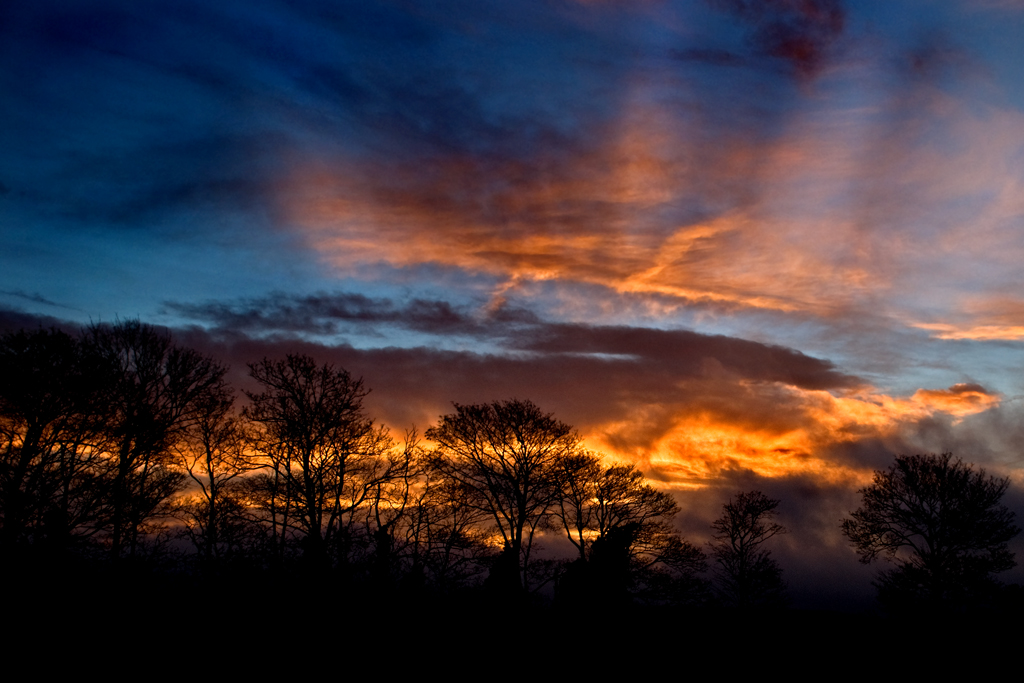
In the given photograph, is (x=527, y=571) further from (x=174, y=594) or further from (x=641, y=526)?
(x=174, y=594)

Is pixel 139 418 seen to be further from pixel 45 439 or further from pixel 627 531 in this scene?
pixel 627 531

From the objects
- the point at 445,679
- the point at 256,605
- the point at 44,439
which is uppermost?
the point at 44,439

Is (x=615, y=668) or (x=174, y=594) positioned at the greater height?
(x=174, y=594)

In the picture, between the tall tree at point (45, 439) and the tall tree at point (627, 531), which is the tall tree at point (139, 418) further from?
the tall tree at point (627, 531)

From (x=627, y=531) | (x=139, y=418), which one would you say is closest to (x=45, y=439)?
(x=139, y=418)

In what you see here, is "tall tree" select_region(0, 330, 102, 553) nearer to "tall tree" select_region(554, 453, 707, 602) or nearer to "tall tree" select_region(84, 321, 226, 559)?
"tall tree" select_region(84, 321, 226, 559)

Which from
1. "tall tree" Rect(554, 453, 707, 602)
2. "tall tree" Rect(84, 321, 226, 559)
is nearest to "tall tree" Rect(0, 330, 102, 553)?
"tall tree" Rect(84, 321, 226, 559)

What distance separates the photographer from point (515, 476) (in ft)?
119

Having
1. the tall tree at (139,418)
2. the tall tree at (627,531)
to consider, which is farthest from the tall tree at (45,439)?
the tall tree at (627,531)

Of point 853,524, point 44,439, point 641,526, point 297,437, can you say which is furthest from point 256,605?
point 853,524

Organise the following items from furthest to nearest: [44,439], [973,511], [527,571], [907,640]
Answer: [527,571] → [973,511] → [44,439] → [907,640]

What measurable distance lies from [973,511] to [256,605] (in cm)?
3881

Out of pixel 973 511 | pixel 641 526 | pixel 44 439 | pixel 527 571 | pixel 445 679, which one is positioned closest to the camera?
pixel 445 679

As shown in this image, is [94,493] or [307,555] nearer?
[94,493]
